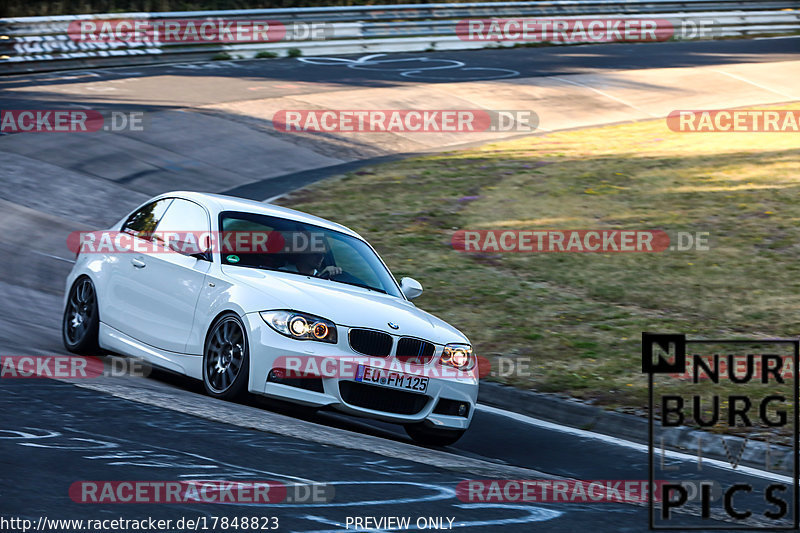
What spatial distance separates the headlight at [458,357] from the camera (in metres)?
8.21

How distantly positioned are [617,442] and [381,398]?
78.8 inches

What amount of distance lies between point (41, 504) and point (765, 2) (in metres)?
35.0

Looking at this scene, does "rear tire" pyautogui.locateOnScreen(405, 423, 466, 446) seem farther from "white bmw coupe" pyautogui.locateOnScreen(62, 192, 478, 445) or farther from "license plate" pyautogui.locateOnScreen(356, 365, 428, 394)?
"license plate" pyautogui.locateOnScreen(356, 365, 428, 394)

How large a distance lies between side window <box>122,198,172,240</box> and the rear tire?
2964mm

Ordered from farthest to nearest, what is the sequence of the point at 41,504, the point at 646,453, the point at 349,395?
the point at 646,453, the point at 349,395, the point at 41,504

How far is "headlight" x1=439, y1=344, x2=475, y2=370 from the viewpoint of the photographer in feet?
26.9

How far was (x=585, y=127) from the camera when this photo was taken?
24.2 metres

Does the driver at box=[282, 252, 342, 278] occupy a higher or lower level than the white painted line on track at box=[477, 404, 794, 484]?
higher

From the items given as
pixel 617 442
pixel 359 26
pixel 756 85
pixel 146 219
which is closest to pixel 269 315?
pixel 146 219

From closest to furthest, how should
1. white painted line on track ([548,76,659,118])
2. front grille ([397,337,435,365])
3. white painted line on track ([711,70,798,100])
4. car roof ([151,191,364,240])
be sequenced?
front grille ([397,337,435,365]) → car roof ([151,191,364,240]) → white painted line on track ([548,76,659,118]) → white painted line on track ([711,70,798,100])

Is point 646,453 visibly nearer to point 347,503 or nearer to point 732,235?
point 347,503

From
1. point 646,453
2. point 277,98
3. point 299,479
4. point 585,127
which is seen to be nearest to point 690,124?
point 585,127

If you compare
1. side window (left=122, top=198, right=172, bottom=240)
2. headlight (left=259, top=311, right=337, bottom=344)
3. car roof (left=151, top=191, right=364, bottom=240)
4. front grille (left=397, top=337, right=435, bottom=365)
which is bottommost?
front grille (left=397, top=337, right=435, bottom=365)

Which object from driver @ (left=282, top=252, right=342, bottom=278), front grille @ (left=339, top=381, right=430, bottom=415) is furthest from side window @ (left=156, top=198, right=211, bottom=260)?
front grille @ (left=339, top=381, right=430, bottom=415)
